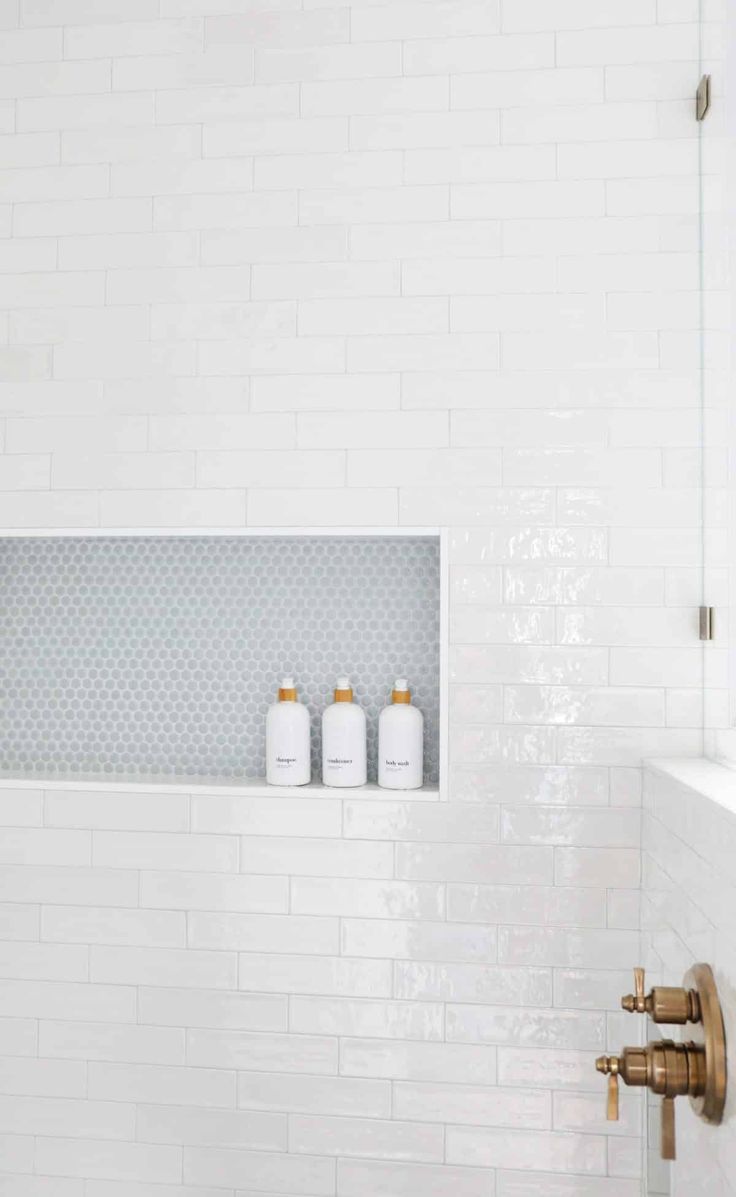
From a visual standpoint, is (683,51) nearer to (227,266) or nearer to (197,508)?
(227,266)

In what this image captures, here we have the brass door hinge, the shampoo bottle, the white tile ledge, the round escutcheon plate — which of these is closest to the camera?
the round escutcheon plate

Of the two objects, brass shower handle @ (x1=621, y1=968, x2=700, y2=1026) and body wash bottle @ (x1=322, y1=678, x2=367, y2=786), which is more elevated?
body wash bottle @ (x1=322, y1=678, x2=367, y2=786)

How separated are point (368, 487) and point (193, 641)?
0.43 metres

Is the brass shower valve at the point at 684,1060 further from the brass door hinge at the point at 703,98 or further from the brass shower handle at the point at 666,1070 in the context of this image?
the brass door hinge at the point at 703,98

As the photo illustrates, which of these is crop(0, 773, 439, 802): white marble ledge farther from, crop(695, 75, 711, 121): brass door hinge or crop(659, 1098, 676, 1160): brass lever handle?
crop(695, 75, 711, 121): brass door hinge

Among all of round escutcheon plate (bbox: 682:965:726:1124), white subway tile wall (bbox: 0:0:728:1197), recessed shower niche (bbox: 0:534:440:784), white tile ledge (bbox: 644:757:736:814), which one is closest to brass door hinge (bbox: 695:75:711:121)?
Answer: white subway tile wall (bbox: 0:0:728:1197)

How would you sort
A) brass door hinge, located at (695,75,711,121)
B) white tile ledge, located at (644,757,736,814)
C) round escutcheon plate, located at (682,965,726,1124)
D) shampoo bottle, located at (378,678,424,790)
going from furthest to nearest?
shampoo bottle, located at (378,678,424,790) < brass door hinge, located at (695,75,711,121) < white tile ledge, located at (644,757,736,814) < round escutcheon plate, located at (682,965,726,1124)

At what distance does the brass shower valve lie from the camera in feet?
3.25

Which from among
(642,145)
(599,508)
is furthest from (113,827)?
(642,145)

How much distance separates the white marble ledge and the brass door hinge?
1135 millimetres

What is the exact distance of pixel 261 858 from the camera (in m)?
1.55

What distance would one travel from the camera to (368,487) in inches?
60.3

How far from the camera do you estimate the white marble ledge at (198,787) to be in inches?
60.0

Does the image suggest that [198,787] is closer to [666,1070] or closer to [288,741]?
[288,741]
